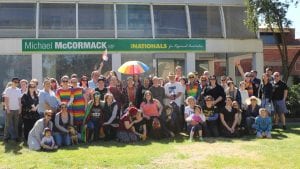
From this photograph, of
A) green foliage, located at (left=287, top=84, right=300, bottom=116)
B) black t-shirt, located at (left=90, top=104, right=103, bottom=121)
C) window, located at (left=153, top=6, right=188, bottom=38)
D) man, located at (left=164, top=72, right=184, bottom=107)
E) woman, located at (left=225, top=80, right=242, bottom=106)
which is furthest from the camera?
green foliage, located at (left=287, top=84, right=300, bottom=116)

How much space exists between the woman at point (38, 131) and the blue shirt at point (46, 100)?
0.57 m

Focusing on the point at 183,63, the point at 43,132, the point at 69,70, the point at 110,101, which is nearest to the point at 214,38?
the point at 183,63

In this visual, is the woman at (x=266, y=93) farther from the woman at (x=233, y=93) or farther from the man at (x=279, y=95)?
the woman at (x=233, y=93)

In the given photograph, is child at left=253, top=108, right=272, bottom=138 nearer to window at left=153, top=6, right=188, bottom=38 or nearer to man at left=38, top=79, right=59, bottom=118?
man at left=38, top=79, right=59, bottom=118

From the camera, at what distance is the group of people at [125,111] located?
12156mm

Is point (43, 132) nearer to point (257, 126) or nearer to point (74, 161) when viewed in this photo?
point (74, 161)

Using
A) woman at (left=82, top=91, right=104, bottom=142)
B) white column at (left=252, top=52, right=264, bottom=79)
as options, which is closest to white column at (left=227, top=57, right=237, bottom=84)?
white column at (left=252, top=52, right=264, bottom=79)

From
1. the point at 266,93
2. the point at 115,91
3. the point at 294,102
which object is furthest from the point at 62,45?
the point at 294,102

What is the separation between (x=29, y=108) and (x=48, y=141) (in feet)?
5.00

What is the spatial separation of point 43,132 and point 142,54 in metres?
6.64

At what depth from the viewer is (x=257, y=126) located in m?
13.2

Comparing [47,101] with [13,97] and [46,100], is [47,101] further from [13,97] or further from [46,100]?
[13,97]

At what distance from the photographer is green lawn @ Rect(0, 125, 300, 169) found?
9.55 metres

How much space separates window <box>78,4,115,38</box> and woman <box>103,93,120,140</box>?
16.7 ft
